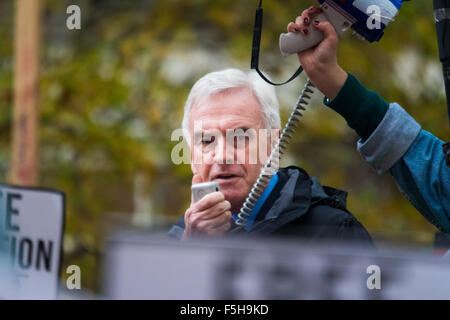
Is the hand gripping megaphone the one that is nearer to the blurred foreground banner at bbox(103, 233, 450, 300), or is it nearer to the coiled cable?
the coiled cable

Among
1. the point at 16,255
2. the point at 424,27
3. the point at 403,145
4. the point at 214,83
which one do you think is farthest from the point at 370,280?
the point at 424,27

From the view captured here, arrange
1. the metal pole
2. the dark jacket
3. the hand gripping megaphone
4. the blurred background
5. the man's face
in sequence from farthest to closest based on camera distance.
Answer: the blurred background → the metal pole → the man's face → the dark jacket → the hand gripping megaphone

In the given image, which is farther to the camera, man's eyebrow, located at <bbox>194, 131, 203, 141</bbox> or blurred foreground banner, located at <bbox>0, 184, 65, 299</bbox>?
blurred foreground banner, located at <bbox>0, 184, 65, 299</bbox>

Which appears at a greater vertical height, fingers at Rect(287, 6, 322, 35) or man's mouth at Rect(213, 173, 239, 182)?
fingers at Rect(287, 6, 322, 35)

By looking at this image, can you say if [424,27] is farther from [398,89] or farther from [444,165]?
[444,165]

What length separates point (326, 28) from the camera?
1378mm

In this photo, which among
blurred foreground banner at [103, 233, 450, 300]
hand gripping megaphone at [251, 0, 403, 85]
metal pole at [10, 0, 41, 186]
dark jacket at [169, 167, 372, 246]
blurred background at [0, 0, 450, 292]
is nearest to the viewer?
blurred foreground banner at [103, 233, 450, 300]

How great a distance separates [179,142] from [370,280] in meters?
1.07

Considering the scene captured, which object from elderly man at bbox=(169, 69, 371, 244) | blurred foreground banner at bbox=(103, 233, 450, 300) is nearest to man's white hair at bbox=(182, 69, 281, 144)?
elderly man at bbox=(169, 69, 371, 244)

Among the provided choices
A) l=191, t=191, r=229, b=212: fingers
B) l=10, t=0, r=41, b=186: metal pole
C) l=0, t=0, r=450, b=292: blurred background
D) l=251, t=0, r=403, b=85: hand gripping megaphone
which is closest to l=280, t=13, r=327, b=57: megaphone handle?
l=251, t=0, r=403, b=85: hand gripping megaphone

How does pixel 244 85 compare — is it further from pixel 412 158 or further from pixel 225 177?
pixel 412 158

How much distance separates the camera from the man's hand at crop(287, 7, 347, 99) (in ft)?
4.53

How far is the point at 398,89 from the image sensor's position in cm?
582

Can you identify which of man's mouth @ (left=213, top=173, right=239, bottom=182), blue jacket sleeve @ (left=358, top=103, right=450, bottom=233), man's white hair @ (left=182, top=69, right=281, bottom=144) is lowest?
man's mouth @ (left=213, top=173, right=239, bottom=182)
